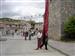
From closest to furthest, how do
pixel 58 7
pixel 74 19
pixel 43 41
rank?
pixel 43 41 < pixel 74 19 < pixel 58 7

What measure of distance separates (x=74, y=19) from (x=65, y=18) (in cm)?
194

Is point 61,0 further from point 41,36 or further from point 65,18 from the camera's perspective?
point 41,36

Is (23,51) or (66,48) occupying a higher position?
(23,51)

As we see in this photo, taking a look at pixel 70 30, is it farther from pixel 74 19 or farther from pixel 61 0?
pixel 61 0

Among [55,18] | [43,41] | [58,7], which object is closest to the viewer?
[43,41]

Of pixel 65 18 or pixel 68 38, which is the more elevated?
pixel 65 18

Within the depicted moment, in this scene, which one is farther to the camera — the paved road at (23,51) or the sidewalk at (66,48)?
the sidewalk at (66,48)

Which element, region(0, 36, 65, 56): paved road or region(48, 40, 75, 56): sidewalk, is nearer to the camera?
region(0, 36, 65, 56): paved road

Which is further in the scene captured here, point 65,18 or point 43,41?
point 65,18

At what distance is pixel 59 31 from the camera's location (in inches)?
1420

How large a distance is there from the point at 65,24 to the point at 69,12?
206 centimetres

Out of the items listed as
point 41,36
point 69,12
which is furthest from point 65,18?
point 41,36

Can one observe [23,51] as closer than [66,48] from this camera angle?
Yes

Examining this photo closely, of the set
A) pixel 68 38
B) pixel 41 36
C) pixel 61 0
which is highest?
pixel 61 0
